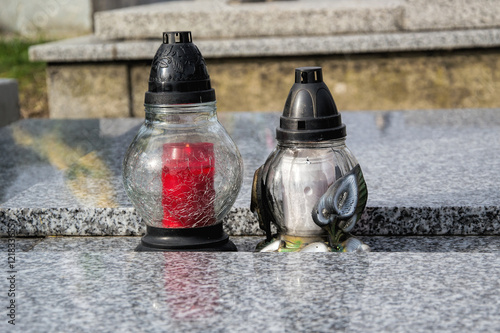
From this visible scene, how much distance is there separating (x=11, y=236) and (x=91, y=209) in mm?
248

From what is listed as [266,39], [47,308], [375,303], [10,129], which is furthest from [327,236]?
[266,39]

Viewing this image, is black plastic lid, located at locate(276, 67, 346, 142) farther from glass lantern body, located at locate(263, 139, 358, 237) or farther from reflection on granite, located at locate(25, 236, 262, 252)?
reflection on granite, located at locate(25, 236, 262, 252)

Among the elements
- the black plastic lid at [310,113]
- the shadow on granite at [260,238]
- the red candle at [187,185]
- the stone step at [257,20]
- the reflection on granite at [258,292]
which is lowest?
the shadow on granite at [260,238]

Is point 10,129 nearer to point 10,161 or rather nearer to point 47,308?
point 10,161

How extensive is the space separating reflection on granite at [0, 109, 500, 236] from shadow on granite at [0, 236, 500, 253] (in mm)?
32

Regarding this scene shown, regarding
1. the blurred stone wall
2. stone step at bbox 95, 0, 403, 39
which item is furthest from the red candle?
the blurred stone wall

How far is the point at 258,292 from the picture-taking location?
159cm

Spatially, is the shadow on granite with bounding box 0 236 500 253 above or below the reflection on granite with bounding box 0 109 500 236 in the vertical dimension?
below

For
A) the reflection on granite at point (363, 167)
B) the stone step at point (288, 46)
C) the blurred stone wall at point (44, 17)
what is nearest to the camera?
the reflection on granite at point (363, 167)

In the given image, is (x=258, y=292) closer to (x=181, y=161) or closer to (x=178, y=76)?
(x=181, y=161)

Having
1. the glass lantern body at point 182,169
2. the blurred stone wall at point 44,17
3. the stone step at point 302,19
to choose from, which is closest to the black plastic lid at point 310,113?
the glass lantern body at point 182,169

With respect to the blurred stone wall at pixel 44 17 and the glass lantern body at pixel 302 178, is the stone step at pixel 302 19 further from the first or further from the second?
the blurred stone wall at pixel 44 17

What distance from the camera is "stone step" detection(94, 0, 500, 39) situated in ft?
17.5

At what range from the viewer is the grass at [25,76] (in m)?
8.19
